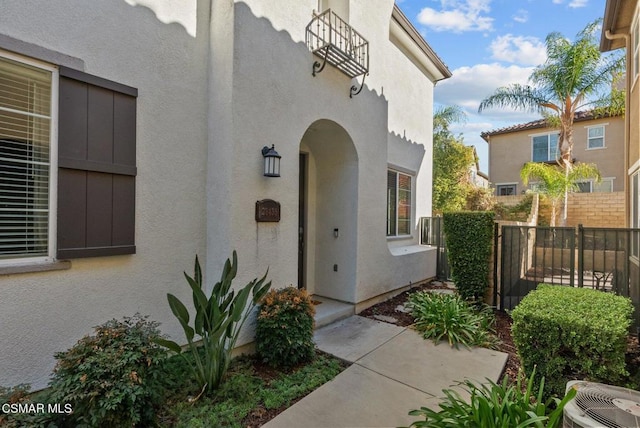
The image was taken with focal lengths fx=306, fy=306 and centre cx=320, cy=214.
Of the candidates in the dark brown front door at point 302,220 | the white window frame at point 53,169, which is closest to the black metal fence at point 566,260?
the dark brown front door at point 302,220

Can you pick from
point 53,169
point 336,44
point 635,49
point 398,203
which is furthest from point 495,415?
point 635,49

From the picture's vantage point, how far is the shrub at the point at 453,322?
5223mm

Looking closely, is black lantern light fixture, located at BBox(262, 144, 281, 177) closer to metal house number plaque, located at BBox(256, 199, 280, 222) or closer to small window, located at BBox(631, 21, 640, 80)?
metal house number plaque, located at BBox(256, 199, 280, 222)

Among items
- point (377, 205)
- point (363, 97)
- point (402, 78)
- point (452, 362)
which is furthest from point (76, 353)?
point (402, 78)

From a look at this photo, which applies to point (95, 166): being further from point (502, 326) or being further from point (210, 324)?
point (502, 326)

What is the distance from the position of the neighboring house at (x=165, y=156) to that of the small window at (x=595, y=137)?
20.4m

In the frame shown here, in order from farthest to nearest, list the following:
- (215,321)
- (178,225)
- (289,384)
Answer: (178,225), (289,384), (215,321)

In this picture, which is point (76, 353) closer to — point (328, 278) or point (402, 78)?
point (328, 278)

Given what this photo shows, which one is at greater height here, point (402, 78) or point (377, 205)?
point (402, 78)

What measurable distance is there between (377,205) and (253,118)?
3681 millimetres

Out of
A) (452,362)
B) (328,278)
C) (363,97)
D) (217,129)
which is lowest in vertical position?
(452,362)

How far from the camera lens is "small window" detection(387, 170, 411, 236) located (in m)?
8.79

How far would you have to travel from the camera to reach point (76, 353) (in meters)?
2.89

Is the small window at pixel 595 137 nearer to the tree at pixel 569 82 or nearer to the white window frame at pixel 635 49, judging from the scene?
the tree at pixel 569 82
